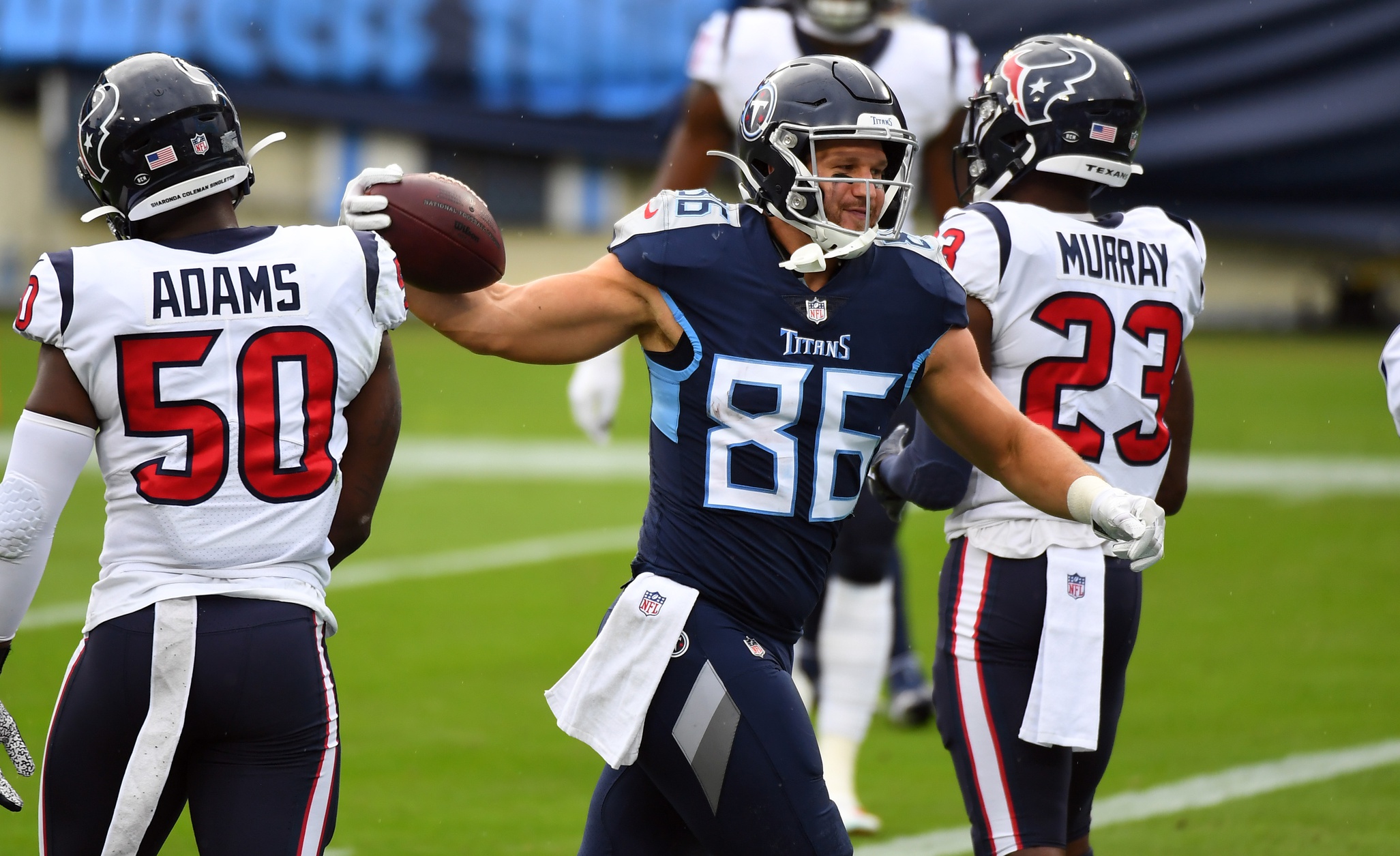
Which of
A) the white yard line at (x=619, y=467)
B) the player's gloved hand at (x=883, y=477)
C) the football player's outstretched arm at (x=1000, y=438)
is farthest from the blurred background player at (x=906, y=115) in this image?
the white yard line at (x=619, y=467)

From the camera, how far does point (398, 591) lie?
8.10 metres

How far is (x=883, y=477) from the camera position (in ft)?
11.7

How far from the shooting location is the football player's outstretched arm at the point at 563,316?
2906 millimetres

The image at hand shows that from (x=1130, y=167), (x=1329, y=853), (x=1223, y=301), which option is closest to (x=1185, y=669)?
(x=1329, y=853)

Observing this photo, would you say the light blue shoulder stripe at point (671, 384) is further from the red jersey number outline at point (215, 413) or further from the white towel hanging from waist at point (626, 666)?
the red jersey number outline at point (215, 413)

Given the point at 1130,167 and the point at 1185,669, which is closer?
the point at 1130,167

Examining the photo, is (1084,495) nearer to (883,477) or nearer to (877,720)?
(883,477)

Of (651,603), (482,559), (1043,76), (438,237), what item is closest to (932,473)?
(651,603)

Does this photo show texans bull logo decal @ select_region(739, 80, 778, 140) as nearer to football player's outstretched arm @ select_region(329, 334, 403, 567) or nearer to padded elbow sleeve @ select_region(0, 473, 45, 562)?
football player's outstretched arm @ select_region(329, 334, 403, 567)

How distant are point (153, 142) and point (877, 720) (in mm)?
4046

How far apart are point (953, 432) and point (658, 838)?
0.95 metres

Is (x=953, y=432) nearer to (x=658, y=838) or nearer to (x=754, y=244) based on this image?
(x=754, y=244)

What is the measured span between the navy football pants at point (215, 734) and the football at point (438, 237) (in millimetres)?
645

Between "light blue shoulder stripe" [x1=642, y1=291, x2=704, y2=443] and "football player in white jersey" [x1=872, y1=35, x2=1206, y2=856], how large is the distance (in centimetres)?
63
